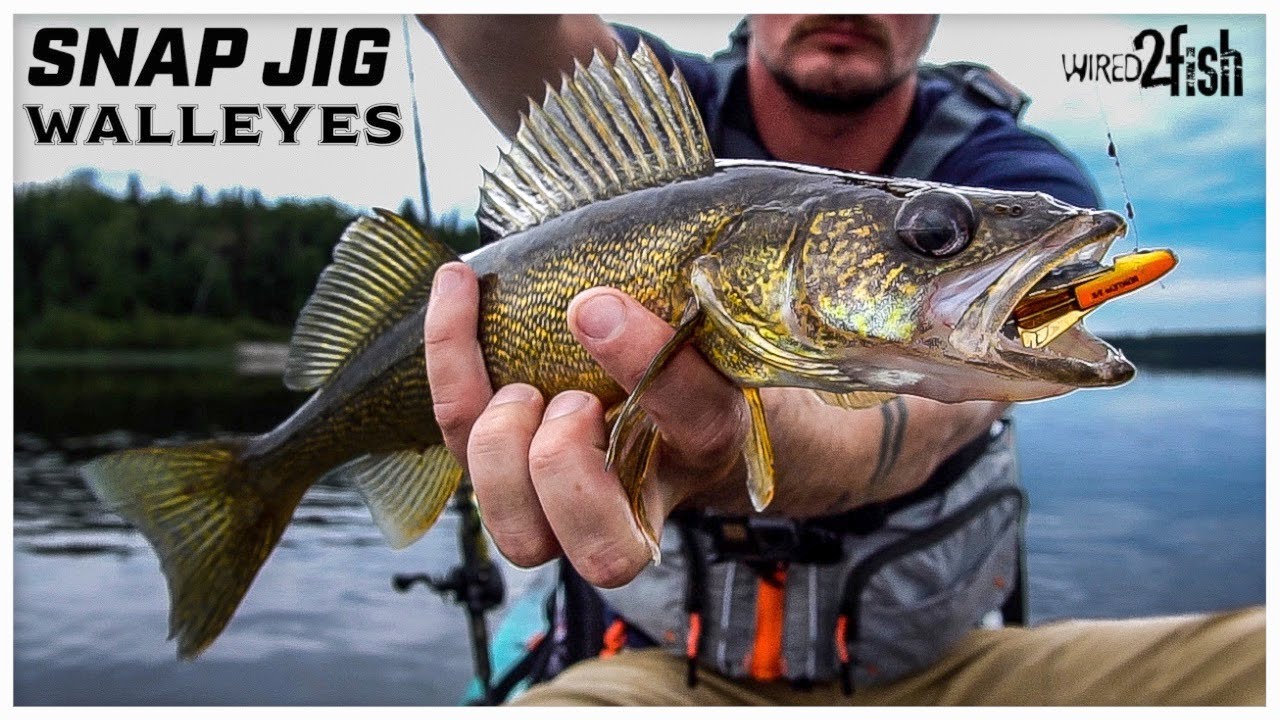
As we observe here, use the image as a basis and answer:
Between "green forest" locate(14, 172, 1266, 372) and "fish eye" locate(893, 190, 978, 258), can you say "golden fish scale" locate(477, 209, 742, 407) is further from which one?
"green forest" locate(14, 172, 1266, 372)

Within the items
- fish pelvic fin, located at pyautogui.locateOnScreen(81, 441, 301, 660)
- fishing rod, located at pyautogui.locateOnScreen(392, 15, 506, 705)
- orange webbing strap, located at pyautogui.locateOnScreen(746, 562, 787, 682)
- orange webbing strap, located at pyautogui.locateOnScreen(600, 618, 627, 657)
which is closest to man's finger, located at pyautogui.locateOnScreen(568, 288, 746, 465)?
fish pelvic fin, located at pyautogui.locateOnScreen(81, 441, 301, 660)

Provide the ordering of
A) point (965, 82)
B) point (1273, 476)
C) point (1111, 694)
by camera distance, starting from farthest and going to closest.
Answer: point (1273, 476), point (1111, 694), point (965, 82)

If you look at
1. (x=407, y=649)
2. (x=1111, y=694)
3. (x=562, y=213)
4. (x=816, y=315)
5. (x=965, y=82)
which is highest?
(x=965, y=82)

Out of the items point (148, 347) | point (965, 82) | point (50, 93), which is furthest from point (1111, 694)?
point (148, 347)

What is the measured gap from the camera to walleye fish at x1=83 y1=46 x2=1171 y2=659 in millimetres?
1140

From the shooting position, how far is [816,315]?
1.26m

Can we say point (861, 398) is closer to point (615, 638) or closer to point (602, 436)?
point (602, 436)

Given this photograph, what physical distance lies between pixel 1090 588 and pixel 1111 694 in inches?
209

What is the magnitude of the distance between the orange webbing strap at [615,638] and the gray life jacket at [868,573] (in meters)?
0.19

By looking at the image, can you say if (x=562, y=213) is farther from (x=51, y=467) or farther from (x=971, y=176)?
(x=51, y=467)

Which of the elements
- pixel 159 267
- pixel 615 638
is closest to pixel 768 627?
pixel 615 638

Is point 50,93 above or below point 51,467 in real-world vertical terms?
above

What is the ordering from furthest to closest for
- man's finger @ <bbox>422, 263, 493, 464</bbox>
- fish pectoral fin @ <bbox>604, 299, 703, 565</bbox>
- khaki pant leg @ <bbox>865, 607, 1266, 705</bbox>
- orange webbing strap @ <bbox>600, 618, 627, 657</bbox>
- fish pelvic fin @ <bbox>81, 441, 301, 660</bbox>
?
orange webbing strap @ <bbox>600, 618, 627, 657</bbox> < khaki pant leg @ <bbox>865, 607, 1266, 705</bbox> < fish pelvic fin @ <bbox>81, 441, 301, 660</bbox> < man's finger @ <bbox>422, 263, 493, 464</bbox> < fish pectoral fin @ <bbox>604, 299, 703, 565</bbox>

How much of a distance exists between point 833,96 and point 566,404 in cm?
153
